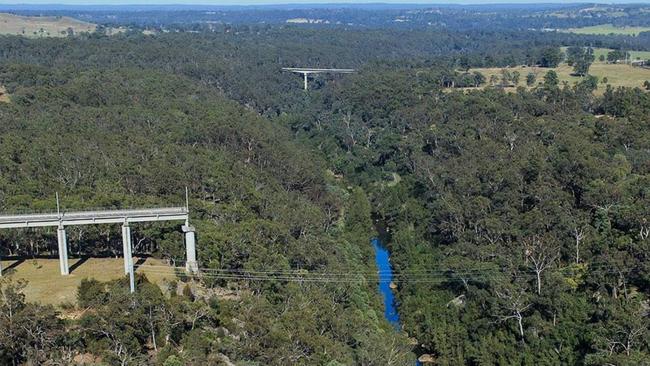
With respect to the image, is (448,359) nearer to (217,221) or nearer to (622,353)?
(622,353)

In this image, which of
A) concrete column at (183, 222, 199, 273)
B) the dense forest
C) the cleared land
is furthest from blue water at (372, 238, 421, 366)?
the cleared land

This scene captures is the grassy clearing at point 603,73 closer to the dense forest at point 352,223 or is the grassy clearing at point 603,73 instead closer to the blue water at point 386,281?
the dense forest at point 352,223

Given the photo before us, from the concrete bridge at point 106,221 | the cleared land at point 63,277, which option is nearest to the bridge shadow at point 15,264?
the cleared land at point 63,277

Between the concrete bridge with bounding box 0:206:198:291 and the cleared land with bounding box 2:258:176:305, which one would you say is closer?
the cleared land with bounding box 2:258:176:305

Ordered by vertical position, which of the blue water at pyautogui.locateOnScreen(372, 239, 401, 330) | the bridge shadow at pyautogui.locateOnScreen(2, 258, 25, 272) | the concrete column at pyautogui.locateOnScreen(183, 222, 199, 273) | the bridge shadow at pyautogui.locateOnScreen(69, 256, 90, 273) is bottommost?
the blue water at pyautogui.locateOnScreen(372, 239, 401, 330)

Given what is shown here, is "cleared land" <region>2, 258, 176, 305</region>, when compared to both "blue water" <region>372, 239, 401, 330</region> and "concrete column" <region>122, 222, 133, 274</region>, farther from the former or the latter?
"blue water" <region>372, 239, 401, 330</region>

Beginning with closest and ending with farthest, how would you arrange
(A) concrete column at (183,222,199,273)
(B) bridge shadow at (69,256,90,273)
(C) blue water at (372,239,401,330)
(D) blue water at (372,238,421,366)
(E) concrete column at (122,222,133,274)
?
1. (E) concrete column at (122,222,133,274)
2. (A) concrete column at (183,222,199,273)
3. (B) bridge shadow at (69,256,90,273)
4. (D) blue water at (372,238,421,366)
5. (C) blue water at (372,239,401,330)

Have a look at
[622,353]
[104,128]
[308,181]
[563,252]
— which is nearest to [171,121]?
[104,128]
